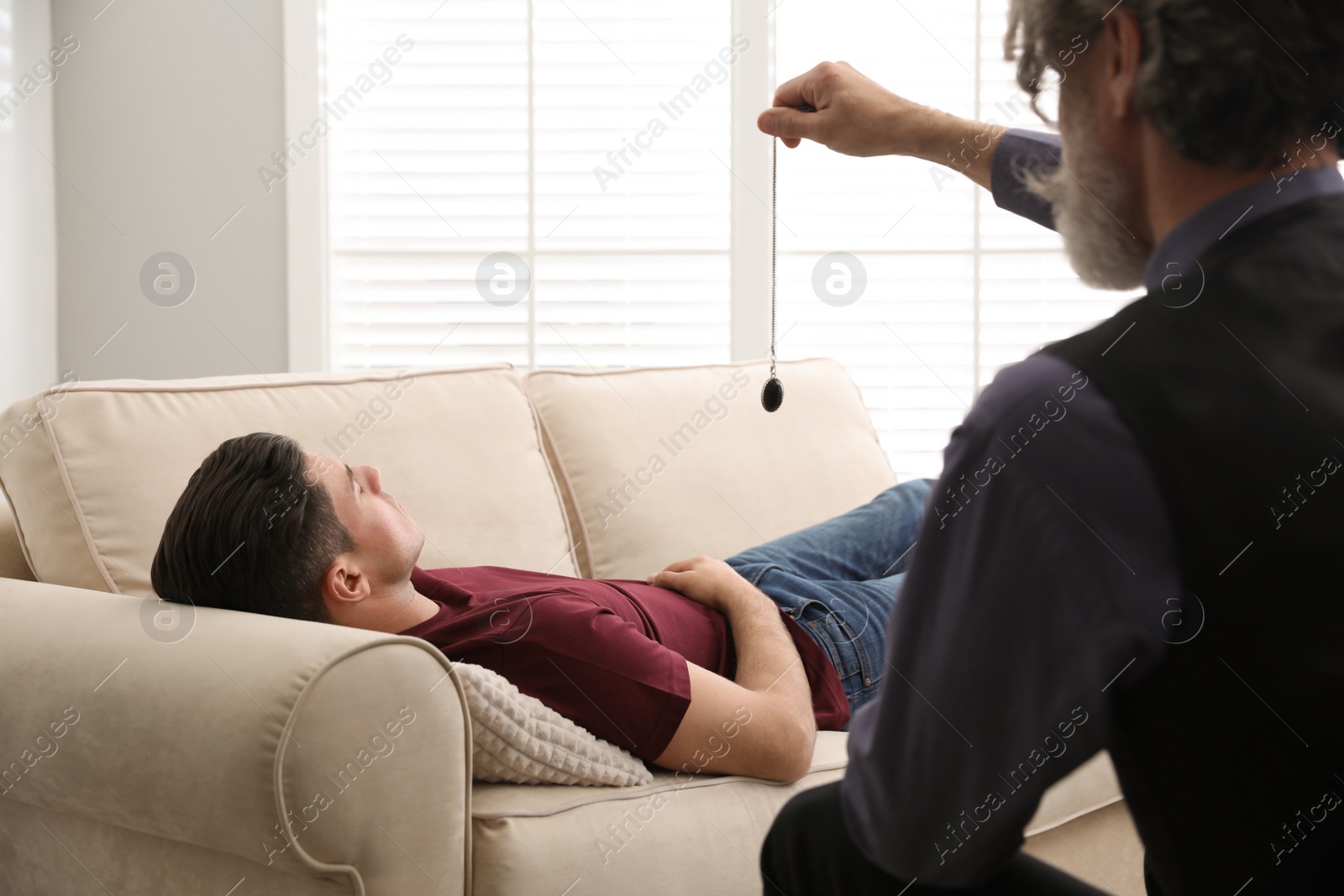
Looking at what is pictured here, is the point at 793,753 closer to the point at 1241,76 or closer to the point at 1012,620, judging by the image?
the point at 1012,620

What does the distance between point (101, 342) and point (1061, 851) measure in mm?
2534

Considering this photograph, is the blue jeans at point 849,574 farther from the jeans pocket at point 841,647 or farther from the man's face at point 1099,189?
the man's face at point 1099,189

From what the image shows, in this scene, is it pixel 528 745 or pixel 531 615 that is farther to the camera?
pixel 531 615

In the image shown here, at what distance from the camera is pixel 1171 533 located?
Answer: 529 mm

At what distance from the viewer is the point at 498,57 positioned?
2801 millimetres

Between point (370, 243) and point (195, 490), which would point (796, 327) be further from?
point (195, 490)

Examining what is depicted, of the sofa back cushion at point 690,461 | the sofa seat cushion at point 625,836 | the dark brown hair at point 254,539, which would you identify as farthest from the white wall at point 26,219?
the sofa seat cushion at point 625,836

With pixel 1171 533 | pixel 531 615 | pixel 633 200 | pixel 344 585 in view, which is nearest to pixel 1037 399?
pixel 1171 533

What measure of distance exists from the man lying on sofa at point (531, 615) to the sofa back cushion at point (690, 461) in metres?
0.32

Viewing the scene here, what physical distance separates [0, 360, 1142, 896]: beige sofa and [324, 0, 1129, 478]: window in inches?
37.3

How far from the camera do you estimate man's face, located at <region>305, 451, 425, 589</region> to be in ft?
4.45

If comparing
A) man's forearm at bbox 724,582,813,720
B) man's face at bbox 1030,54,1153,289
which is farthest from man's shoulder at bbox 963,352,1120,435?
man's forearm at bbox 724,582,813,720

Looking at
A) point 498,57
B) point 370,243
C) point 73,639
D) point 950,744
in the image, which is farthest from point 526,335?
point 950,744

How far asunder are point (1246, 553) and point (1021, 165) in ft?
2.64
